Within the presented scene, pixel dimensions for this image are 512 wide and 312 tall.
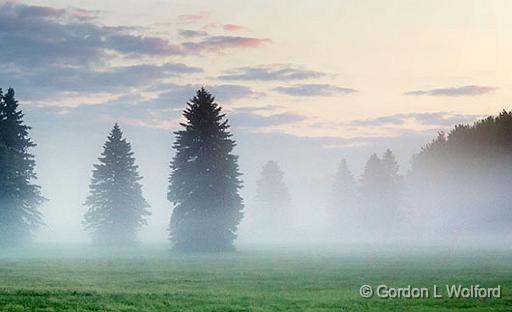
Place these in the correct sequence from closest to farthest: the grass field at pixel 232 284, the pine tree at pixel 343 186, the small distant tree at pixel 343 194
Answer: the grass field at pixel 232 284
the small distant tree at pixel 343 194
the pine tree at pixel 343 186

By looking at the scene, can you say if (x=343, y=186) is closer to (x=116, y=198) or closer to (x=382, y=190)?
(x=382, y=190)

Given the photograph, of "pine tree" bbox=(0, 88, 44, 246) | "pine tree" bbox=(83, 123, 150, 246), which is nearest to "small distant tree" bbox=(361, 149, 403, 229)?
"pine tree" bbox=(83, 123, 150, 246)

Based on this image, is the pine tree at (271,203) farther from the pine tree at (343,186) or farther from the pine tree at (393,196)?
the pine tree at (393,196)

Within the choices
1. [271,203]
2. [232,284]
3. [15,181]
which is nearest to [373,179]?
[271,203]

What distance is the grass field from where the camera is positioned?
Answer: 2462 centimetres

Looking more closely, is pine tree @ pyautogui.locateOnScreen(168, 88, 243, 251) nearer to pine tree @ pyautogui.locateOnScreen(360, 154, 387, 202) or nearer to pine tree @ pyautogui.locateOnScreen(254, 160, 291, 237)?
pine tree @ pyautogui.locateOnScreen(360, 154, 387, 202)

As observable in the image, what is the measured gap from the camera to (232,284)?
103 feet

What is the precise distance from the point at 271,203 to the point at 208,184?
67.2m

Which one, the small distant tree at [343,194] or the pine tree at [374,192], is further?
the small distant tree at [343,194]

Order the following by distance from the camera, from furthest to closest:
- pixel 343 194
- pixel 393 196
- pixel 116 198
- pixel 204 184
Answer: pixel 343 194
pixel 393 196
pixel 116 198
pixel 204 184

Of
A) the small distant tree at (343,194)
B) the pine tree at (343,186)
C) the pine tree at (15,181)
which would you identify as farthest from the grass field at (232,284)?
the pine tree at (343,186)

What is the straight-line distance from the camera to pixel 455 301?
2530 centimetres

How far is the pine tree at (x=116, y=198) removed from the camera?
79681mm

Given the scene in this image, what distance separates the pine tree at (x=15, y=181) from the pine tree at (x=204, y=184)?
17.2 metres
